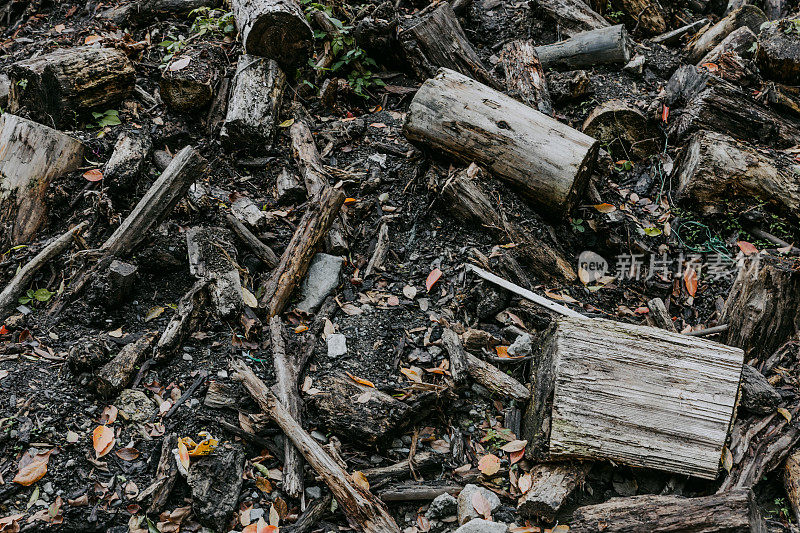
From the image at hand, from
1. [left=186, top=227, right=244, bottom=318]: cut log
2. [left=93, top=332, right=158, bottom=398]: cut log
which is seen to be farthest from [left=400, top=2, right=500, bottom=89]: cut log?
[left=93, top=332, right=158, bottom=398]: cut log

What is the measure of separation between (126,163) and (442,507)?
345cm

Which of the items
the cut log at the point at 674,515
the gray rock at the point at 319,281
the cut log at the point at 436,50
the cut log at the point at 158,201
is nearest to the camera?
the cut log at the point at 674,515

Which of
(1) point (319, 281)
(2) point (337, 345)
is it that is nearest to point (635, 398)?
(2) point (337, 345)

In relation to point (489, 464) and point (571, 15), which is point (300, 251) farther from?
point (571, 15)

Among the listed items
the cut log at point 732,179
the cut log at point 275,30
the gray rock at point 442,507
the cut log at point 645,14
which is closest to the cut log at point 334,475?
the gray rock at point 442,507

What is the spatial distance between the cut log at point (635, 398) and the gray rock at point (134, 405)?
2339 millimetres

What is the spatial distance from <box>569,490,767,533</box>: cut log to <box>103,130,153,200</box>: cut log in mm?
3900

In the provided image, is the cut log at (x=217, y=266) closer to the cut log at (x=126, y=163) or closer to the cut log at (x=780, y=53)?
the cut log at (x=126, y=163)

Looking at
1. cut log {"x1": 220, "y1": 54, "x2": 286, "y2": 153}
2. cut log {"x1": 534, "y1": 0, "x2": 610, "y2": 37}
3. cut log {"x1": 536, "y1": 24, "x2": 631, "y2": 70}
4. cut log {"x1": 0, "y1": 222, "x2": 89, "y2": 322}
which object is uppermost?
cut log {"x1": 534, "y1": 0, "x2": 610, "y2": 37}

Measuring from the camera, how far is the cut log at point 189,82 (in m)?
4.84

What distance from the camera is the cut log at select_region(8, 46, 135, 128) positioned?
455cm

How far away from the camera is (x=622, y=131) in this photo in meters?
5.16

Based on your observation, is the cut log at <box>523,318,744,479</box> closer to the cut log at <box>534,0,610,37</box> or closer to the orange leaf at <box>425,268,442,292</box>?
the orange leaf at <box>425,268,442,292</box>

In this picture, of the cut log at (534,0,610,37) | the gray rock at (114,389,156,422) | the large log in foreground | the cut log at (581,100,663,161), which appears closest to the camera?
the gray rock at (114,389,156,422)
